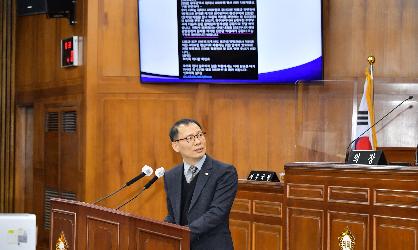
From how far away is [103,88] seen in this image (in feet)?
23.8

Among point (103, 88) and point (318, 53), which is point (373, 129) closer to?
point (318, 53)

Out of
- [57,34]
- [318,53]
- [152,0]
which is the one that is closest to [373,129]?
[318,53]

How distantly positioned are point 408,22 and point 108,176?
10.1 feet

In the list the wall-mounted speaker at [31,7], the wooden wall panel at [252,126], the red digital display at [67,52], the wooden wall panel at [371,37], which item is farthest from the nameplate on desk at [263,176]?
the wall-mounted speaker at [31,7]

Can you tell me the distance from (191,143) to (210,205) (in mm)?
309

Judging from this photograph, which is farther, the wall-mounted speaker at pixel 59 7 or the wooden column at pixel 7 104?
the wooden column at pixel 7 104

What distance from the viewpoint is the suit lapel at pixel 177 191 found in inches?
144

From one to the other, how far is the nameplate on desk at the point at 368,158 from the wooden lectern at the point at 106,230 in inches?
83.9

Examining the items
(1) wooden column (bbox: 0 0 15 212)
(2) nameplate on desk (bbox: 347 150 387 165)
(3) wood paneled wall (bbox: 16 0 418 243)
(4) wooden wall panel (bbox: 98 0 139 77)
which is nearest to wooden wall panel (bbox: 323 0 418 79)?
(3) wood paneled wall (bbox: 16 0 418 243)

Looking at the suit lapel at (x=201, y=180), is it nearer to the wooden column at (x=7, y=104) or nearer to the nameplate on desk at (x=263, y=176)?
the nameplate on desk at (x=263, y=176)

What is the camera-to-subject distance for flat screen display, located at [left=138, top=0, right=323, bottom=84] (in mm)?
6988

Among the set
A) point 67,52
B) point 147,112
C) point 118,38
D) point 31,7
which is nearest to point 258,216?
point 147,112

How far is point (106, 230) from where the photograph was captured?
363cm

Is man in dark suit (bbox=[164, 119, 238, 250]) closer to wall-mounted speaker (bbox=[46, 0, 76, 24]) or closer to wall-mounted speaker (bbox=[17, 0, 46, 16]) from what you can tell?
wall-mounted speaker (bbox=[46, 0, 76, 24])
